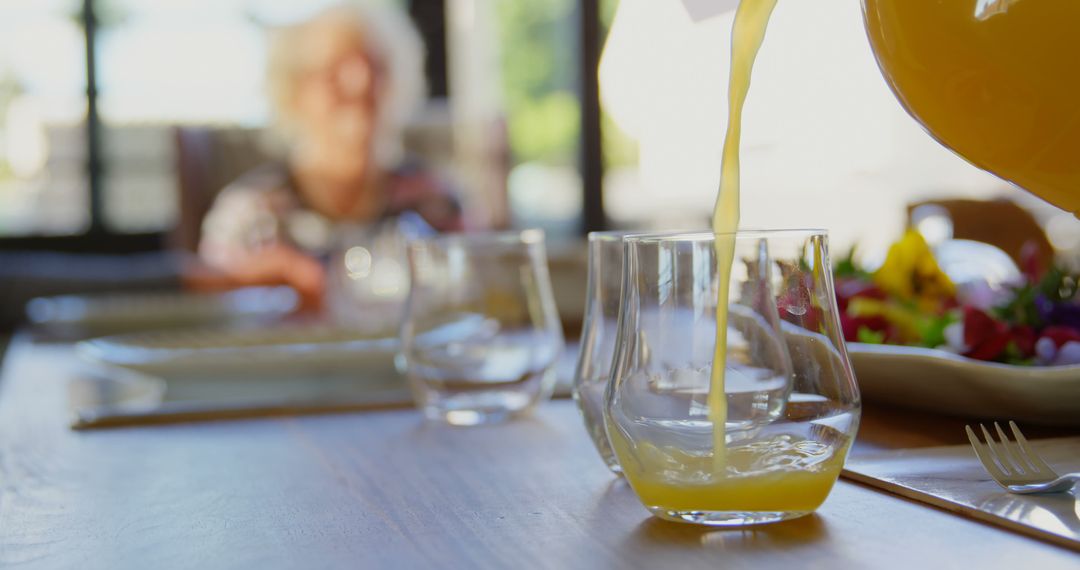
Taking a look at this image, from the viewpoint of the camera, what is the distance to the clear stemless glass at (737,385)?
0.43 meters

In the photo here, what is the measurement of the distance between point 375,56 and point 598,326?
2674mm

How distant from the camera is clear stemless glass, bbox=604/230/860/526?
1.40ft

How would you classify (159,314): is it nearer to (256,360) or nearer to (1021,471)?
(256,360)

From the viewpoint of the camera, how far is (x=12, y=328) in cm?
201

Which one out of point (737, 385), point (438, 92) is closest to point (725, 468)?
point (737, 385)

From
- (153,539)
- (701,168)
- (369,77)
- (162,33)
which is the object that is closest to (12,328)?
(369,77)

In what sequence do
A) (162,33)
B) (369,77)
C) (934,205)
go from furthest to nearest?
(162,33)
(369,77)
(934,205)

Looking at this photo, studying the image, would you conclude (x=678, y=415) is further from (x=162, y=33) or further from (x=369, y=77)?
(x=162, y=33)

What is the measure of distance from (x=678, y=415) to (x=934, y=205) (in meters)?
1.01

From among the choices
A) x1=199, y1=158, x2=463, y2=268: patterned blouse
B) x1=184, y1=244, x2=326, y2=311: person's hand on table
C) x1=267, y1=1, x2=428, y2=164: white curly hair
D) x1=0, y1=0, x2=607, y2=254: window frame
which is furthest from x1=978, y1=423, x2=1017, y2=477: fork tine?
x1=0, y1=0, x2=607, y2=254: window frame

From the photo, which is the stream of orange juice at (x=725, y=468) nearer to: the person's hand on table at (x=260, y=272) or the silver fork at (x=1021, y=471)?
the silver fork at (x=1021, y=471)

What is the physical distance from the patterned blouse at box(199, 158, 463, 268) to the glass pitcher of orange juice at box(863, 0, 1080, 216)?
210 cm

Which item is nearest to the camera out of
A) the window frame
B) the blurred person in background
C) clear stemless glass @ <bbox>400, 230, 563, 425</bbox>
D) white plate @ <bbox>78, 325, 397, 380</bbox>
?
clear stemless glass @ <bbox>400, 230, 563, 425</bbox>

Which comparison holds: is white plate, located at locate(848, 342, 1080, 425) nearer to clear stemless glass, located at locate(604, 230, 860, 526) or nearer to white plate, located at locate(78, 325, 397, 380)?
clear stemless glass, located at locate(604, 230, 860, 526)
